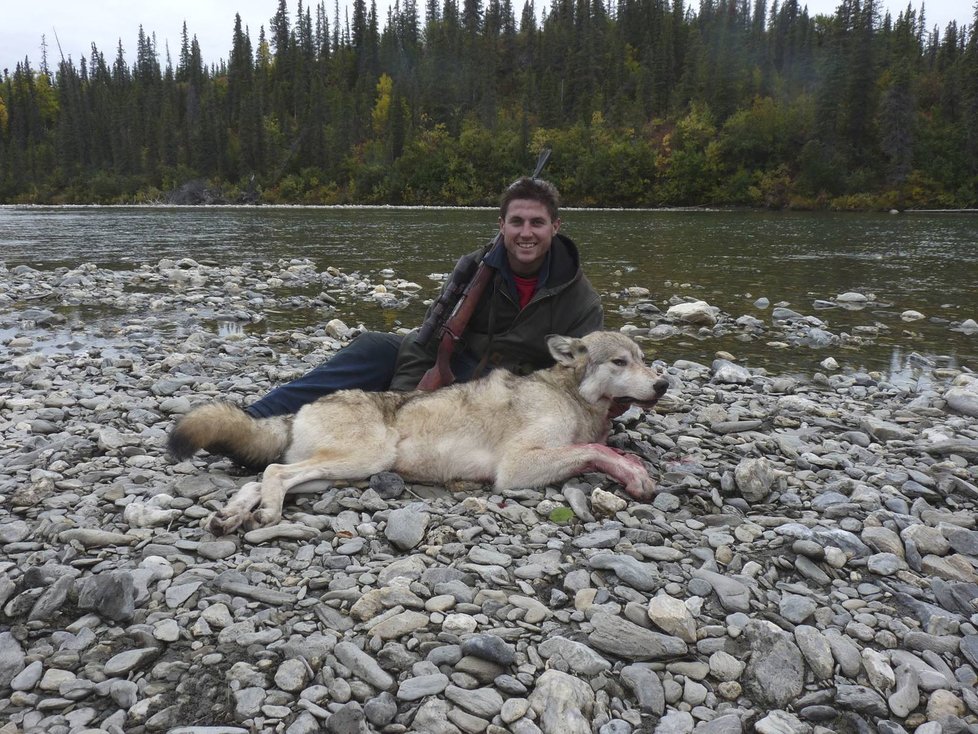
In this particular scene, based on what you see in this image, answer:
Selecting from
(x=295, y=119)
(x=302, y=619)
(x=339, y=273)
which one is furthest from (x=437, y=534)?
(x=295, y=119)

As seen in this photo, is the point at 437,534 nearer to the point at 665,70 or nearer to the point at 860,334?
the point at 860,334

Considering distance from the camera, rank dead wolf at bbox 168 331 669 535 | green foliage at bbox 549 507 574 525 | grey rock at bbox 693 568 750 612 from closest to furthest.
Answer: grey rock at bbox 693 568 750 612, green foliage at bbox 549 507 574 525, dead wolf at bbox 168 331 669 535

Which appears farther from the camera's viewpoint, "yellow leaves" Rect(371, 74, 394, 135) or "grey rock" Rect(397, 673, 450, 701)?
"yellow leaves" Rect(371, 74, 394, 135)

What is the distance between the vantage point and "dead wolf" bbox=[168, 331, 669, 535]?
5.32m

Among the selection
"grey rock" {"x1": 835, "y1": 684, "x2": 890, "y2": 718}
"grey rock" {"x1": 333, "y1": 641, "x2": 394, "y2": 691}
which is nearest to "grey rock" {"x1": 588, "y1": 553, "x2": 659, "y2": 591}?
"grey rock" {"x1": 835, "y1": 684, "x2": 890, "y2": 718}

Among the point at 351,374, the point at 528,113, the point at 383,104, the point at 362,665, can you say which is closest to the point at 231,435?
the point at 351,374

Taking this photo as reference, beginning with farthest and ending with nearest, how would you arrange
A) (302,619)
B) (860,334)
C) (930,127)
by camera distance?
(930,127) → (860,334) → (302,619)

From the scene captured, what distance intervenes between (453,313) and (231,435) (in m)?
2.64

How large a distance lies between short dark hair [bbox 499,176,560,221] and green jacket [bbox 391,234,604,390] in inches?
16.5

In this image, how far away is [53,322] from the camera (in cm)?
1355

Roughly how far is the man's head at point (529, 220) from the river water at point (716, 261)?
5.65 metres

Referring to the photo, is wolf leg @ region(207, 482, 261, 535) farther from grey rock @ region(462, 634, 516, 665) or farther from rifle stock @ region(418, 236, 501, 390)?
rifle stock @ region(418, 236, 501, 390)

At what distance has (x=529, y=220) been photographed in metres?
6.68

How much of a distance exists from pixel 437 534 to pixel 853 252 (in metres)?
29.2
